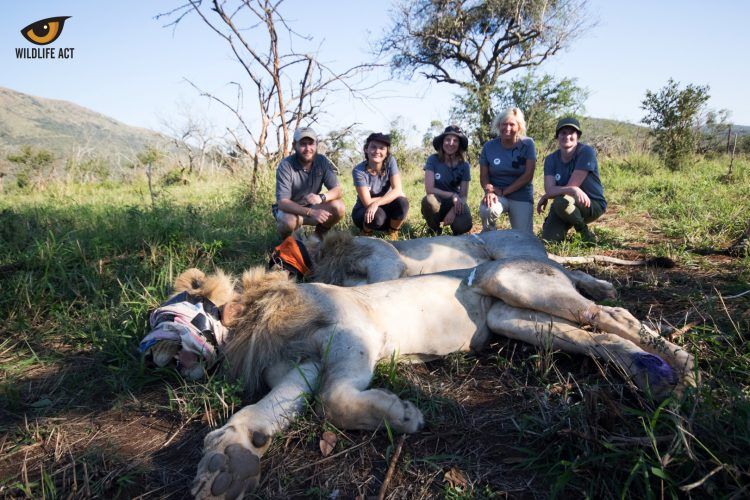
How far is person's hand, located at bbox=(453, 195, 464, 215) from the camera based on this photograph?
576 centimetres

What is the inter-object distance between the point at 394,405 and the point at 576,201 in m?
4.17

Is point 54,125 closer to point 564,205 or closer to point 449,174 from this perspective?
point 449,174

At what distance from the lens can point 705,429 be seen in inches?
64.7

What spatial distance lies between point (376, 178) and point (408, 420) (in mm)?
4271

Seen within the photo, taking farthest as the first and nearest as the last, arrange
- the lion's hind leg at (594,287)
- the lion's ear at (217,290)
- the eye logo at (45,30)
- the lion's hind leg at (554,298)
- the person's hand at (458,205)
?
the eye logo at (45,30)
the person's hand at (458,205)
the lion's hind leg at (594,287)
the lion's ear at (217,290)
the lion's hind leg at (554,298)

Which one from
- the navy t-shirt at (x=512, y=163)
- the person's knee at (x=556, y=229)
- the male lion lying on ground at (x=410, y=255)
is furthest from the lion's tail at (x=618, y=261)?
the navy t-shirt at (x=512, y=163)

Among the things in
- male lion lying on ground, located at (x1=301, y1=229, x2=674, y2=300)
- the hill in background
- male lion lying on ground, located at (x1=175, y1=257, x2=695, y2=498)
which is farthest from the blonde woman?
the hill in background

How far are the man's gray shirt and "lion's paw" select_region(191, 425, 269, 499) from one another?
3.92 meters

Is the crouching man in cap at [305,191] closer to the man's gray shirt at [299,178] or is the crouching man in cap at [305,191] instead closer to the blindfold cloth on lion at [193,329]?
the man's gray shirt at [299,178]

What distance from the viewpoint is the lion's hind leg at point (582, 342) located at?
2180 millimetres

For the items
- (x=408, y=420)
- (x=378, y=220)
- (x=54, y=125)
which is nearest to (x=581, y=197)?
(x=378, y=220)

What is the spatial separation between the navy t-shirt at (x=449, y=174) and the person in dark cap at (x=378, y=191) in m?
0.57

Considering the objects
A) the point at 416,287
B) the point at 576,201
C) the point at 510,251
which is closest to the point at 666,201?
the point at 576,201

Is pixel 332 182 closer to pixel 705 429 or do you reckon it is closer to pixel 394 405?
pixel 394 405
